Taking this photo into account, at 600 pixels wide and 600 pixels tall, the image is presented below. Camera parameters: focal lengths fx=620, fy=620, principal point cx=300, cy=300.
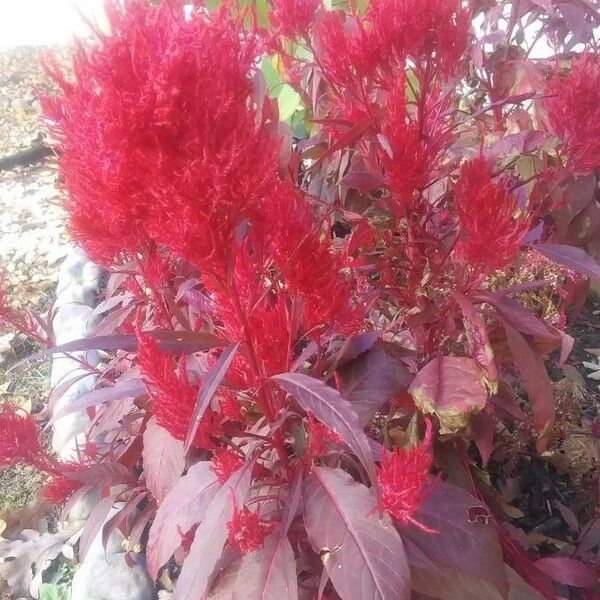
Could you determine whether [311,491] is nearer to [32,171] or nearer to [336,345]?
[336,345]

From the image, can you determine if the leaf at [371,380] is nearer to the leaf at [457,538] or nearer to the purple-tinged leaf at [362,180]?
the leaf at [457,538]

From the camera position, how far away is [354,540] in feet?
2.80

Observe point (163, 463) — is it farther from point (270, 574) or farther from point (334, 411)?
point (334, 411)

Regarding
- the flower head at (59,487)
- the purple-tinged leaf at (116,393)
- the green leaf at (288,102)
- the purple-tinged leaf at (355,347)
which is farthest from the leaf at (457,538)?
the green leaf at (288,102)

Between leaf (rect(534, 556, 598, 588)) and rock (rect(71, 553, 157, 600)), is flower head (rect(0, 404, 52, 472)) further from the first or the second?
leaf (rect(534, 556, 598, 588))

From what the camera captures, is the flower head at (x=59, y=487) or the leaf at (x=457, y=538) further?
the flower head at (x=59, y=487)

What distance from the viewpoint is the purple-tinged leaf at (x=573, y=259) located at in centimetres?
101

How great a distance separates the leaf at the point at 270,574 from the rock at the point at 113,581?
743mm

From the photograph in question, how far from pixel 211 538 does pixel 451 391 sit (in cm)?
41

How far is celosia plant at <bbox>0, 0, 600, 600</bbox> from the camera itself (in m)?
0.55

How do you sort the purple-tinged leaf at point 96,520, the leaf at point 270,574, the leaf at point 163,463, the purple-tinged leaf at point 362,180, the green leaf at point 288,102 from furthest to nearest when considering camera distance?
1. the green leaf at point 288,102
2. the purple-tinged leaf at point 96,520
3. the purple-tinged leaf at point 362,180
4. the leaf at point 163,463
5. the leaf at point 270,574

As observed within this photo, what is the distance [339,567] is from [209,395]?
0.37 metres

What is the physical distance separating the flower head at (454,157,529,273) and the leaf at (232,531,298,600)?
20.0 inches

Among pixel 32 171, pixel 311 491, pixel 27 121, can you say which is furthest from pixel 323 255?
pixel 27 121
